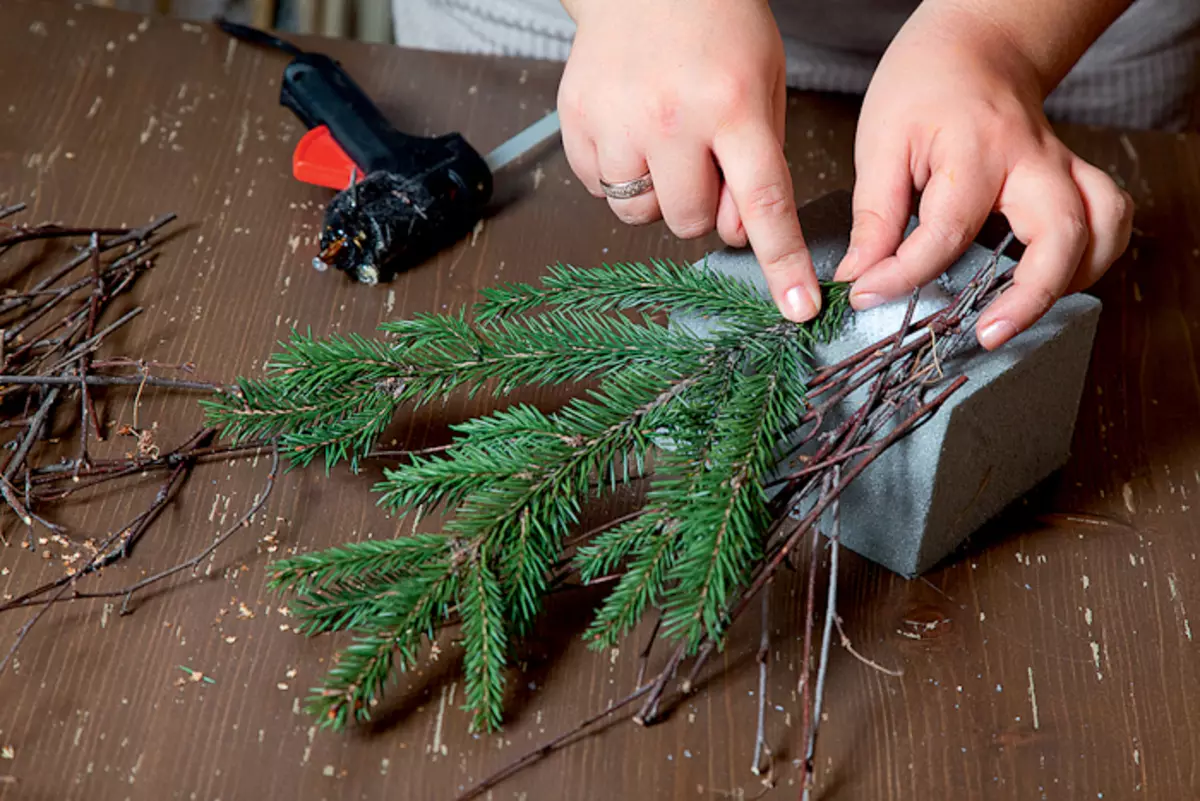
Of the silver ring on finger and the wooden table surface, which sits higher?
the silver ring on finger

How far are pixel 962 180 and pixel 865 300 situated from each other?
0.12m

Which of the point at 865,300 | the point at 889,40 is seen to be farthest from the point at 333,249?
the point at 889,40

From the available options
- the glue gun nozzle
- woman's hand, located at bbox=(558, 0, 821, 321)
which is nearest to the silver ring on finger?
woman's hand, located at bbox=(558, 0, 821, 321)

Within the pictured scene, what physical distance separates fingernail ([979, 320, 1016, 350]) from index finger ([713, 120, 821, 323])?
0.38ft

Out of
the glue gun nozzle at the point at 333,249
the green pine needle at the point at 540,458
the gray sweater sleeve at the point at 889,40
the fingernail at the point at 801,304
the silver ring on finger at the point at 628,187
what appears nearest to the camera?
the green pine needle at the point at 540,458

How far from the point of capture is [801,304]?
79 centimetres

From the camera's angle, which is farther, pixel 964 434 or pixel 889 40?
pixel 889 40

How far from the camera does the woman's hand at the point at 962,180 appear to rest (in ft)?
2.60

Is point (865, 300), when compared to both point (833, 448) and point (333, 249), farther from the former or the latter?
point (333, 249)

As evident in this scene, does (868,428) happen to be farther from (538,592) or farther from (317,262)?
(317,262)

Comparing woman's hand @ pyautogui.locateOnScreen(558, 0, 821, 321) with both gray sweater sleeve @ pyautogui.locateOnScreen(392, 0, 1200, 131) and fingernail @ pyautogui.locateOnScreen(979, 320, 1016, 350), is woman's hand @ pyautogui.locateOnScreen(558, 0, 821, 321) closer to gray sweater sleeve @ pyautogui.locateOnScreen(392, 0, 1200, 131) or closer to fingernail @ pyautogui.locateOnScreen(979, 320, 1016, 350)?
fingernail @ pyautogui.locateOnScreen(979, 320, 1016, 350)

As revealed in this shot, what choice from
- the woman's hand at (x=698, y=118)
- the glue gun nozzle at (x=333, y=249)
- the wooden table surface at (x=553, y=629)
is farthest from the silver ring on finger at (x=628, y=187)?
the glue gun nozzle at (x=333, y=249)

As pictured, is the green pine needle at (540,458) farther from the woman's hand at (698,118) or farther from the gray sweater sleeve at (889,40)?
the gray sweater sleeve at (889,40)

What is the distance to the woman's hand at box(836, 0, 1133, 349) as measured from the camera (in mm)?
792
